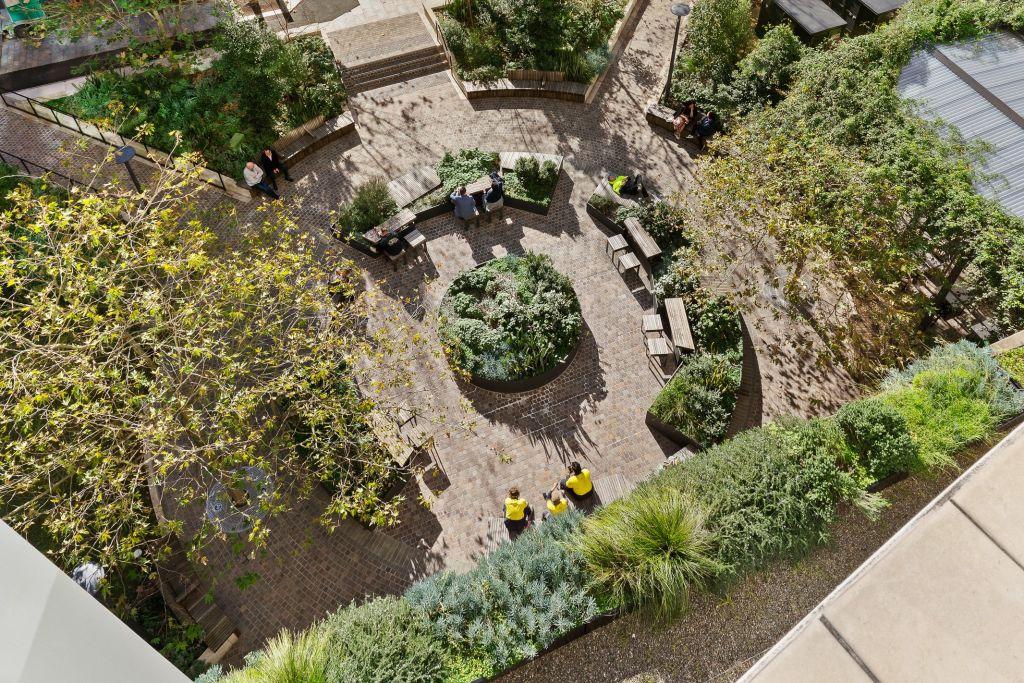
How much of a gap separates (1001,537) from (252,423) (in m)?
14.8

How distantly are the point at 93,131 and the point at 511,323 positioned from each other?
49.5 ft

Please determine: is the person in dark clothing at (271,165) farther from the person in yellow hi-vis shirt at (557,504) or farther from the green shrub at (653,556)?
the green shrub at (653,556)

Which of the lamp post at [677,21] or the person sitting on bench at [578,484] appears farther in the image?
the lamp post at [677,21]

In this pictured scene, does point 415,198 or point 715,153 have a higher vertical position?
point 415,198

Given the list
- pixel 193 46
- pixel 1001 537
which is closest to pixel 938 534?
pixel 1001 537

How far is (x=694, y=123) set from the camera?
2048cm

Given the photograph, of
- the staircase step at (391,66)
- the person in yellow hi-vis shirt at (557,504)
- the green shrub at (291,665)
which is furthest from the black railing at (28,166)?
the person in yellow hi-vis shirt at (557,504)

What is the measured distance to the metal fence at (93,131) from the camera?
19234mm

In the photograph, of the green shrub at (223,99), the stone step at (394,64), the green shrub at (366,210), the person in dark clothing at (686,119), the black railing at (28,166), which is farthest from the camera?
the stone step at (394,64)

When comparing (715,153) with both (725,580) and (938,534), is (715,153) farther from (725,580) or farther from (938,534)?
(938,534)

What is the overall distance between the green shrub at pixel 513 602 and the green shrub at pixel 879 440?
575 centimetres

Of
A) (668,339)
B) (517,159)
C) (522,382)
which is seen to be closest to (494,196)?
(517,159)

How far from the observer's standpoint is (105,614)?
5070mm

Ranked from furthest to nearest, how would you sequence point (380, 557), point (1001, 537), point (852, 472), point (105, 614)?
point (380, 557) < point (852, 472) < point (1001, 537) < point (105, 614)
